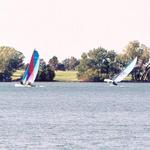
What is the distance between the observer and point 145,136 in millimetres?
63188

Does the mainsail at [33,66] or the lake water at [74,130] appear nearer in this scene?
the lake water at [74,130]

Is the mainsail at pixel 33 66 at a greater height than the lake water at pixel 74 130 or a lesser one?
greater

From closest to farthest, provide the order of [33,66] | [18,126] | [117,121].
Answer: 1. [18,126]
2. [117,121]
3. [33,66]

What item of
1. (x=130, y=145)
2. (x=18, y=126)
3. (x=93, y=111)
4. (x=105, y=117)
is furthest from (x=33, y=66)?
(x=130, y=145)

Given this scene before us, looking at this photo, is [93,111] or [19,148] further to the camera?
[93,111]

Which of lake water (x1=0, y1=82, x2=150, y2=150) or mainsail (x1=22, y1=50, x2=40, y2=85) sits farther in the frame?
mainsail (x1=22, y1=50, x2=40, y2=85)

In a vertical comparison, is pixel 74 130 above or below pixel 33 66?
below

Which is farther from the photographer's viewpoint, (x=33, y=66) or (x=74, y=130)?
(x=33, y=66)

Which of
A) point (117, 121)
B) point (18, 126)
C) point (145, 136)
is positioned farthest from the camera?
point (117, 121)

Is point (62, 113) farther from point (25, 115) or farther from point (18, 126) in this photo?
point (18, 126)

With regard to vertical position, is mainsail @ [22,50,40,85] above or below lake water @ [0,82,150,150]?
above

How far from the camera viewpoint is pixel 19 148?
2212 inches

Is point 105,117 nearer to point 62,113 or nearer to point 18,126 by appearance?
point 62,113

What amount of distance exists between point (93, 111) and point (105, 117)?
435 inches
